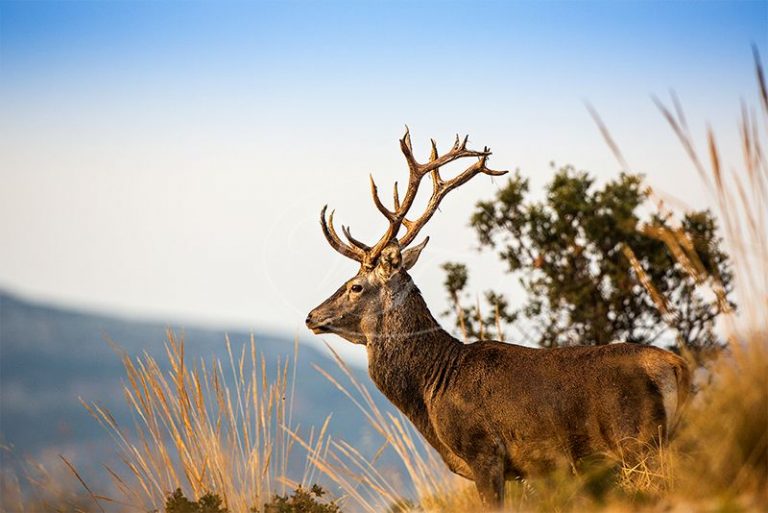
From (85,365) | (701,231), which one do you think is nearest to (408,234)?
(701,231)

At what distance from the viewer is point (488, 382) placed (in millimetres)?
8391

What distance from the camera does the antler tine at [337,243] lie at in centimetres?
927

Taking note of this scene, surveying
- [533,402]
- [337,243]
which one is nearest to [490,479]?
[533,402]

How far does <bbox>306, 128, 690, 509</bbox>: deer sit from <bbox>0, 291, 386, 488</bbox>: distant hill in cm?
6816

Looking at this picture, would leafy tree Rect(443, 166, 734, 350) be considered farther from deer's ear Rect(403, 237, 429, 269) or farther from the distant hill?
the distant hill

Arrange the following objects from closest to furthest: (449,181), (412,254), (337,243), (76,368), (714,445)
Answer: (714,445) < (412,254) < (337,243) < (449,181) < (76,368)

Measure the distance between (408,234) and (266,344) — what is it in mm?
107165

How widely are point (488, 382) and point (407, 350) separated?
2.81 feet

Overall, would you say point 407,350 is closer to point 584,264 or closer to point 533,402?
point 533,402

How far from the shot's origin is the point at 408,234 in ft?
30.8

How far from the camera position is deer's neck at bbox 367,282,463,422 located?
29.0ft

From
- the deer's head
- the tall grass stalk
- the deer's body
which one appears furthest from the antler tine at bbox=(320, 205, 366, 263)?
the tall grass stalk

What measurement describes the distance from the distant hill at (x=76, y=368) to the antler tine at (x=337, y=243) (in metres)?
67.7

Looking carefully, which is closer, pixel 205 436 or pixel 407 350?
pixel 205 436
